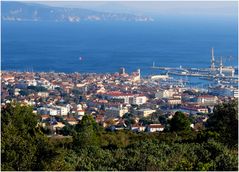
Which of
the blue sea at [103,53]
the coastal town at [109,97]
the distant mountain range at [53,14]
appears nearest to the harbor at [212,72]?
the blue sea at [103,53]

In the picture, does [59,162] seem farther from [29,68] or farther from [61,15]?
[61,15]

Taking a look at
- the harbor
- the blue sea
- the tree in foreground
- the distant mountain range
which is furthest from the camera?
the distant mountain range

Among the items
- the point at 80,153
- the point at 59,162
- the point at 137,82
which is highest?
the point at 59,162

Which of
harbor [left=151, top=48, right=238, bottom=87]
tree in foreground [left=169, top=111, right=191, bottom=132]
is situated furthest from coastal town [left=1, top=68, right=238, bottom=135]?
tree in foreground [left=169, top=111, right=191, bottom=132]

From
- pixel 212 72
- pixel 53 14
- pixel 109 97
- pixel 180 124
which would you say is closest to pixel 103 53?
pixel 212 72

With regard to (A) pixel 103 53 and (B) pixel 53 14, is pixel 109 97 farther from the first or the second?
(B) pixel 53 14

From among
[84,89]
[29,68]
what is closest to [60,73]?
[29,68]

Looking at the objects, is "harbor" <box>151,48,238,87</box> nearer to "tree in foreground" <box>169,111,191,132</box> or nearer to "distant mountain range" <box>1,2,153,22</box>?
"tree in foreground" <box>169,111,191,132</box>
